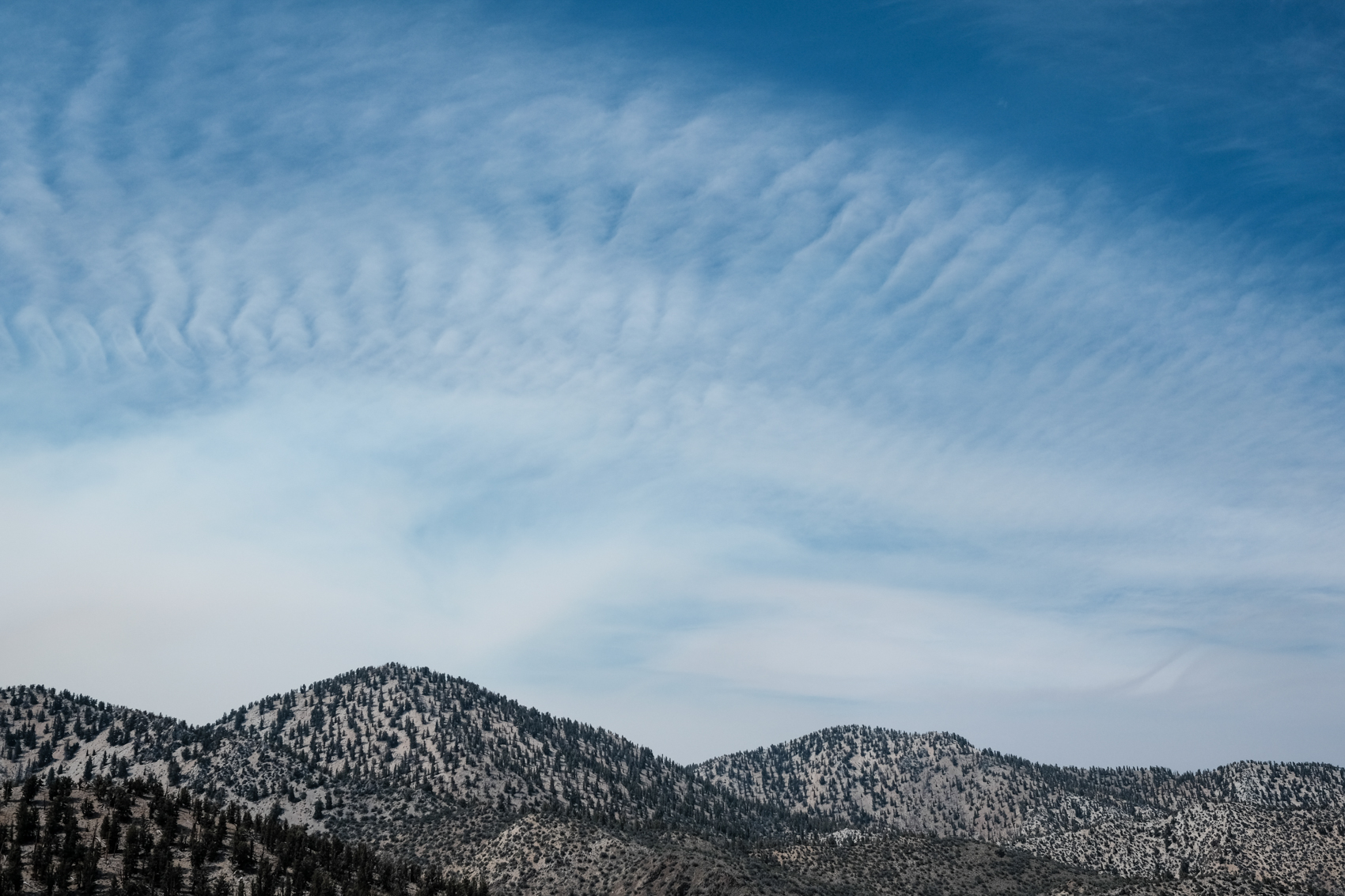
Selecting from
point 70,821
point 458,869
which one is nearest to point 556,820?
point 458,869

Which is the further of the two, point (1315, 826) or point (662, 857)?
point (1315, 826)

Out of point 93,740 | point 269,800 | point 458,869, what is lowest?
point 458,869

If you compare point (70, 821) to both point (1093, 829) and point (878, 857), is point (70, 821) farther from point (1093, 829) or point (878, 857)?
point (1093, 829)

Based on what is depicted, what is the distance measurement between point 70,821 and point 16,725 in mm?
166448

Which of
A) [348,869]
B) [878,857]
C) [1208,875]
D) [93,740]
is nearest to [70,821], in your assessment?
[348,869]

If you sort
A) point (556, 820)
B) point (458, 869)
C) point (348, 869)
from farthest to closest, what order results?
1. point (556, 820)
2. point (458, 869)
3. point (348, 869)

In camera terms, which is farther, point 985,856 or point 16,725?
point 16,725

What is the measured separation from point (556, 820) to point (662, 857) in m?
26.4

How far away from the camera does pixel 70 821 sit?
45625 millimetres

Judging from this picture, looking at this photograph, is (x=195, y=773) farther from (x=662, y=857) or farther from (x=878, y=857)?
(x=878, y=857)

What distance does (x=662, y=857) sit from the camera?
10931cm

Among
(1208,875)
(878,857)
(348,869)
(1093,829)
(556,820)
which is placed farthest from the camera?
(1093,829)

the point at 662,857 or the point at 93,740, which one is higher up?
the point at 93,740

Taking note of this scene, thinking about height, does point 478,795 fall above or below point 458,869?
above
